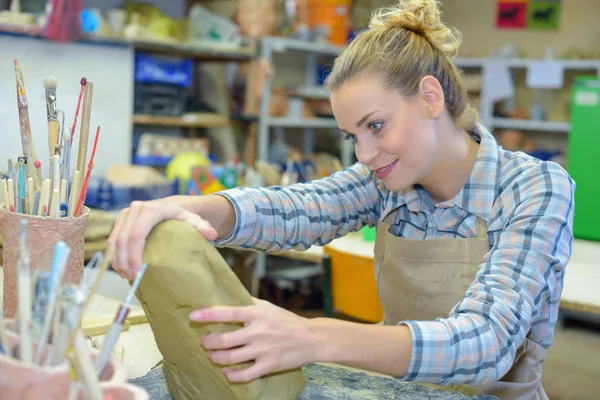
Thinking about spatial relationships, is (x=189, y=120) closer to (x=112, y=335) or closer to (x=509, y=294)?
(x=509, y=294)

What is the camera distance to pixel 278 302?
445cm

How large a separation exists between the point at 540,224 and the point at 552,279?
0.10 m

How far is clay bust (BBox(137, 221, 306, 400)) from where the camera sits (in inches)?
37.0

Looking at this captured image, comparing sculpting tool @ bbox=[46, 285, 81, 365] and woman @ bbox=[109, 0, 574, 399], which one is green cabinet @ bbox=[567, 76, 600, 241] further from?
sculpting tool @ bbox=[46, 285, 81, 365]

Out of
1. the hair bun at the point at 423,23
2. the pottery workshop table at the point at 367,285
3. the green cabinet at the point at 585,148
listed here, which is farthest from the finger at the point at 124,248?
the green cabinet at the point at 585,148

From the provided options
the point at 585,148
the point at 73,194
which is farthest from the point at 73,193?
the point at 585,148

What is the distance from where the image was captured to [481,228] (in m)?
1.45

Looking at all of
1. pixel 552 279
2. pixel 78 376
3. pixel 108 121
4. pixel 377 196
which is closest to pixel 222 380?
pixel 78 376

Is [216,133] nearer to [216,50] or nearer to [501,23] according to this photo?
[216,50]

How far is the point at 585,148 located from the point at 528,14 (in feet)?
5.35

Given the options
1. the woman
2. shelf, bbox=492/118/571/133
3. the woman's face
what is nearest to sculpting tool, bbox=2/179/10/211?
the woman

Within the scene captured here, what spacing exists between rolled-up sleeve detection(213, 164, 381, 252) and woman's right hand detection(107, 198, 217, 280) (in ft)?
1.29

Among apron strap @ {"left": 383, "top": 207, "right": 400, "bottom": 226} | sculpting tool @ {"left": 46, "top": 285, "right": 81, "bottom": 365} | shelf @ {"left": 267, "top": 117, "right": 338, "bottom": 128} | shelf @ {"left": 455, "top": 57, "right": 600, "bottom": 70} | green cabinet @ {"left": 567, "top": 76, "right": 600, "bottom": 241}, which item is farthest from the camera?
shelf @ {"left": 455, "top": 57, "right": 600, "bottom": 70}

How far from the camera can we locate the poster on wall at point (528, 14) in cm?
534
